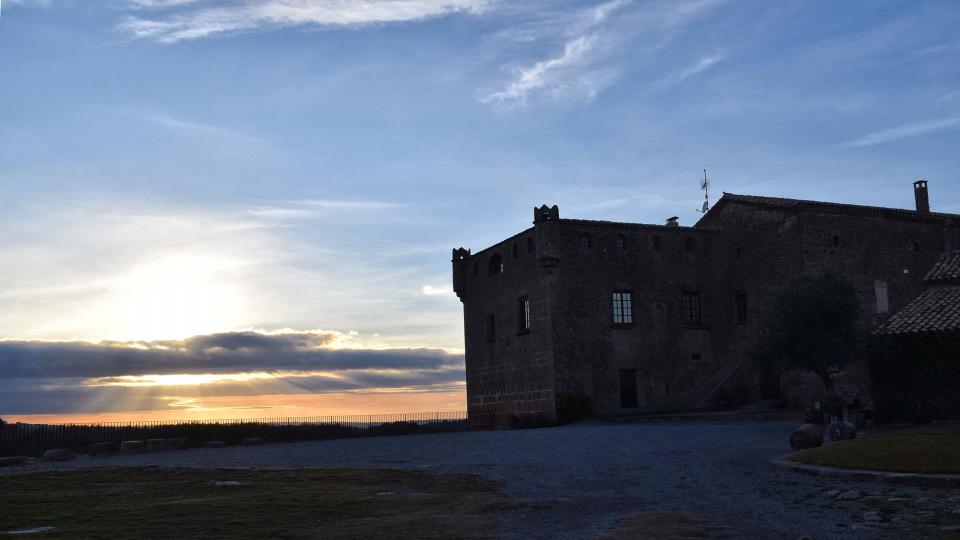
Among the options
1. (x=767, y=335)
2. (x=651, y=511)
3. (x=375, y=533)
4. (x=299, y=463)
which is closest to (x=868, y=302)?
(x=767, y=335)

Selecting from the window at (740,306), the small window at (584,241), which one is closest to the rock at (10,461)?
the small window at (584,241)

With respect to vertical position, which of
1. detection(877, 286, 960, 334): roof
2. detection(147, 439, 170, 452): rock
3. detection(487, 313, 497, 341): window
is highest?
detection(487, 313, 497, 341): window

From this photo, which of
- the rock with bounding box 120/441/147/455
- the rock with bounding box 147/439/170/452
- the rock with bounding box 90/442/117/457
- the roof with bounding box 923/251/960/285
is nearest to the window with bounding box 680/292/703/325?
the roof with bounding box 923/251/960/285

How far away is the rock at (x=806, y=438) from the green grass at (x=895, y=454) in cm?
A: 122

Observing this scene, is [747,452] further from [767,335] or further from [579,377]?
[579,377]

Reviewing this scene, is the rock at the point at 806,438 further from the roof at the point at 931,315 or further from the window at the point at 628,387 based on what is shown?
the window at the point at 628,387

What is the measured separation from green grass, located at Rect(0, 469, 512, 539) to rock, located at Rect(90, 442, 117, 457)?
11809mm

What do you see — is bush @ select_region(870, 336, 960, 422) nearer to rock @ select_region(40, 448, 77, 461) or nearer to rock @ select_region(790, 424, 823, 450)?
rock @ select_region(790, 424, 823, 450)

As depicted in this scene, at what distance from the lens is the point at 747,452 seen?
20047 mm

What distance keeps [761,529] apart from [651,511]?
5.66ft

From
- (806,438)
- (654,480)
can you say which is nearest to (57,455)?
(654,480)

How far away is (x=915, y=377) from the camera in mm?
26141

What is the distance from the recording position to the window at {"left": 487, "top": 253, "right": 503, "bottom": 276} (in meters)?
43.1

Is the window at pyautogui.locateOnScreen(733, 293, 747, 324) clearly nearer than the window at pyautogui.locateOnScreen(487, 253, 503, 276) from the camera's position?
Yes
